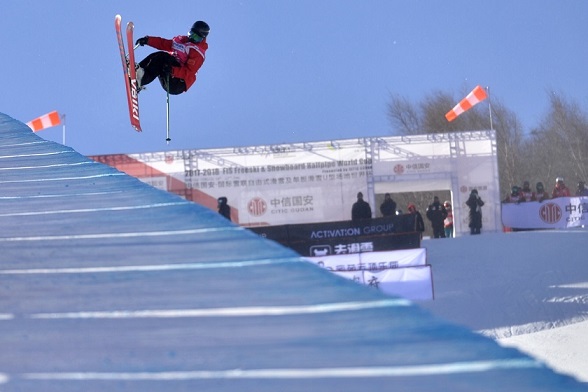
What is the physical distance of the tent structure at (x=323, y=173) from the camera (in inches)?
611

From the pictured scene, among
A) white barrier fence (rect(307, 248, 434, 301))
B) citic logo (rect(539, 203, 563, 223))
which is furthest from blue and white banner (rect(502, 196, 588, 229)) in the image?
white barrier fence (rect(307, 248, 434, 301))

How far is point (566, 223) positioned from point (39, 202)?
13.9 metres

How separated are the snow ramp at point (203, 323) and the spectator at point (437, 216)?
13.0 metres

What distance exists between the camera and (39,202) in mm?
1979

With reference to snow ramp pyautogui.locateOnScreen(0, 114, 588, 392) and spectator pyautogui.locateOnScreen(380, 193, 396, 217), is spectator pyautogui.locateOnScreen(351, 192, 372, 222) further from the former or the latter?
snow ramp pyautogui.locateOnScreen(0, 114, 588, 392)

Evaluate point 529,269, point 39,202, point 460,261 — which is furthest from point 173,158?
point 39,202

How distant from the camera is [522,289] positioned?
9891 mm

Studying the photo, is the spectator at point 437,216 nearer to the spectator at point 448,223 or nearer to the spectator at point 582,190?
the spectator at point 448,223

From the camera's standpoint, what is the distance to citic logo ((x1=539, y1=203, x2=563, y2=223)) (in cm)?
1469

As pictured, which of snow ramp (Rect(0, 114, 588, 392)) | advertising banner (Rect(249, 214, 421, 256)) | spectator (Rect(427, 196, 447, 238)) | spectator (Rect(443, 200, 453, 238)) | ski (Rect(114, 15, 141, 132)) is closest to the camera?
snow ramp (Rect(0, 114, 588, 392))

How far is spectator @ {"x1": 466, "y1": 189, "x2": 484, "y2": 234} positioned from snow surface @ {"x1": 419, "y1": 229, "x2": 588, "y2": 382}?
5.01ft

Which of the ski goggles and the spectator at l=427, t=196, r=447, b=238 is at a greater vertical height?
the ski goggles

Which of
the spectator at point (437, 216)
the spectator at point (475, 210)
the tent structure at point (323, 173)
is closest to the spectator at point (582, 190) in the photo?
the tent structure at point (323, 173)

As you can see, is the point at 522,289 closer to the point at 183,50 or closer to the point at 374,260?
the point at 374,260
